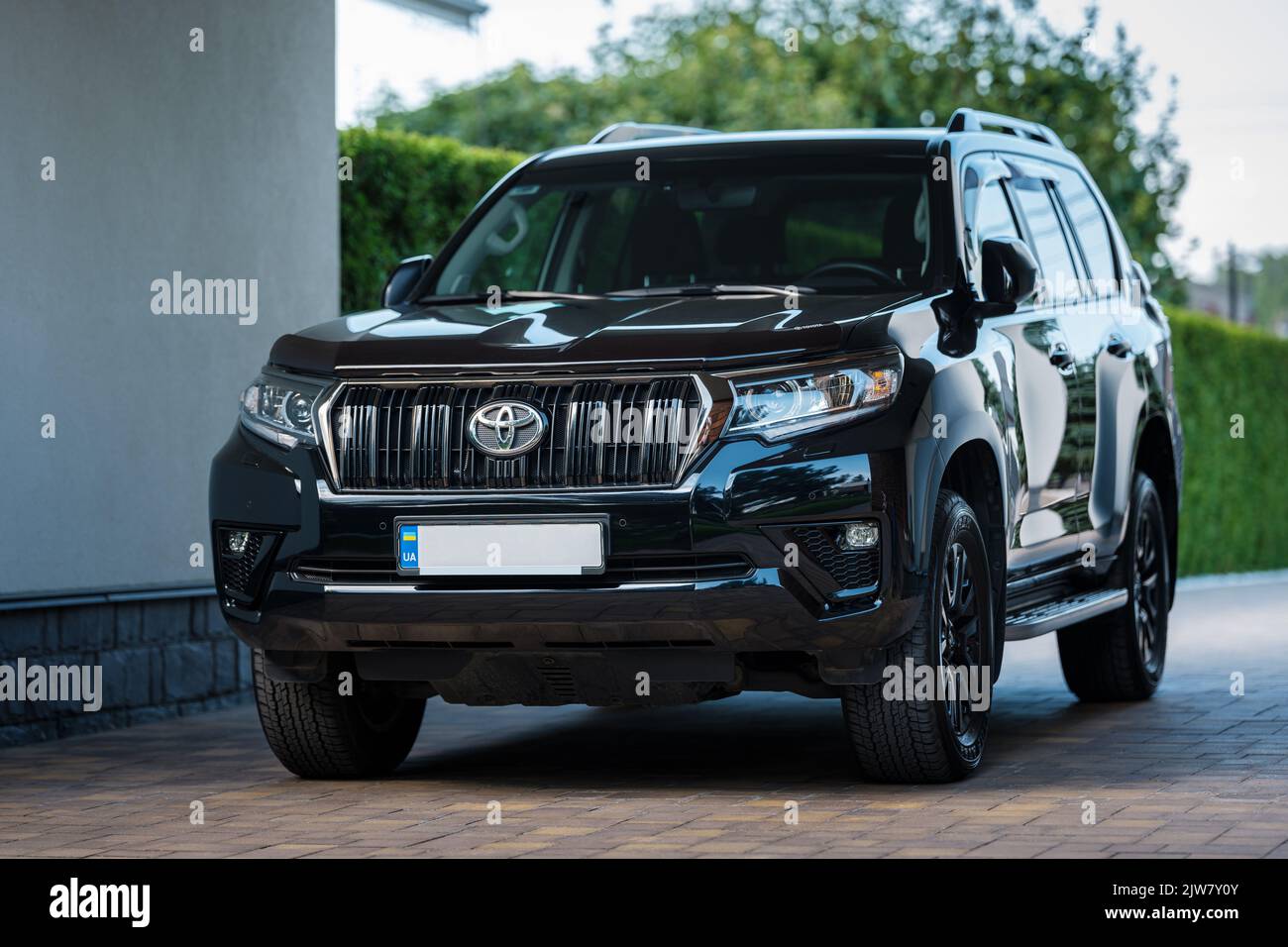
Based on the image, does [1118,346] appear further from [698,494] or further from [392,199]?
[392,199]

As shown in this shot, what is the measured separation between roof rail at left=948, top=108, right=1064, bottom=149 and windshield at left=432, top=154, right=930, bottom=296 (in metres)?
0.45

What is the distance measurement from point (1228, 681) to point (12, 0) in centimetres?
608

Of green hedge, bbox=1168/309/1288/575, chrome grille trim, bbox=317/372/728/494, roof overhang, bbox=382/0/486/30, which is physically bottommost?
green hedge, bbox=1168/309/1288/575

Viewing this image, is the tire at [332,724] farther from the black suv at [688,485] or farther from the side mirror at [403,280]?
the side mirror at [403,280]

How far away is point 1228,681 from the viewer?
9961 mm

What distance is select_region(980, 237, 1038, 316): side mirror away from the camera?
278 inches

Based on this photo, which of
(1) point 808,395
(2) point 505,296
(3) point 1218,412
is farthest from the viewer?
(3) point 1218,412

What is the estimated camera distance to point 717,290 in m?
7.09

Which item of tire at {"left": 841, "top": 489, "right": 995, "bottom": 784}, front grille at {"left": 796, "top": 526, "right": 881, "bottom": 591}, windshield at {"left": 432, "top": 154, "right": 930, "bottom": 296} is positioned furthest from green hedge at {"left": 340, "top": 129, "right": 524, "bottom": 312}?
front grille at {"left": 796, "top": 526, "right": 881, "bottom": 591}

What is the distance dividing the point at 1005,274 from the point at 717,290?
37.5 inches

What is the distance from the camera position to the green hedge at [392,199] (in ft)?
35.6

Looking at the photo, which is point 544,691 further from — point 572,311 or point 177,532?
point 177,532

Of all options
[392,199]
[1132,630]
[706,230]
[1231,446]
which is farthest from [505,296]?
[1231,446]

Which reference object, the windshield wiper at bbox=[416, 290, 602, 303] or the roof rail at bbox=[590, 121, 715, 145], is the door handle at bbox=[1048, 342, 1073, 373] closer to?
the roof rail at bbox=[590, 121, 715, 145]
